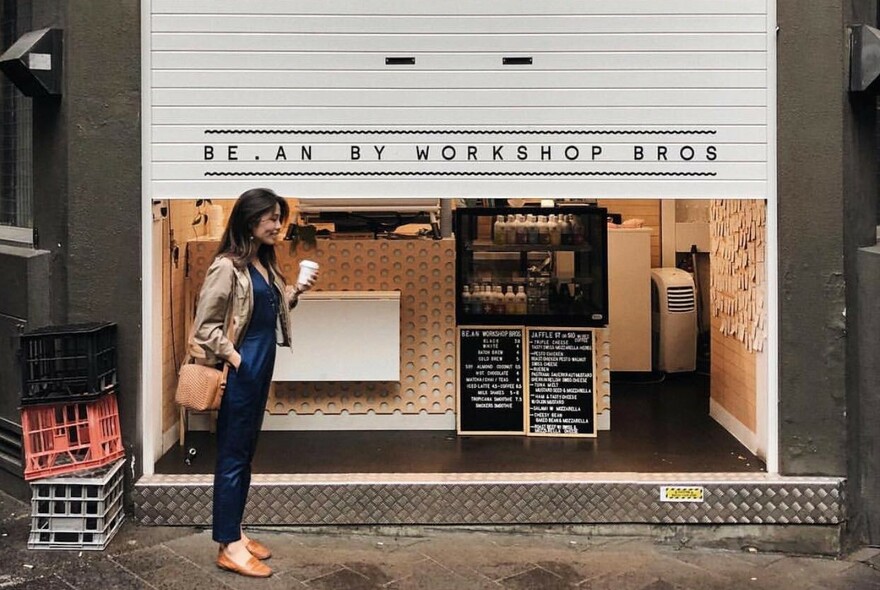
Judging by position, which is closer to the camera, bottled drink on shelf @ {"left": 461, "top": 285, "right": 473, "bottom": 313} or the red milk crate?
the red milk crate

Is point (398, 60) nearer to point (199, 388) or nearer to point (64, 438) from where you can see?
point (199, 388)

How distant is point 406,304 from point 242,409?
89.9 inches

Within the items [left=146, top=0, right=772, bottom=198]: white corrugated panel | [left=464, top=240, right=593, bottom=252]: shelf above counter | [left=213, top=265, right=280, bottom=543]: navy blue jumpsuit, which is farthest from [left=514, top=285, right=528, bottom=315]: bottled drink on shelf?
[left=213, top=265, right=280, bottom=543]: navy blue jumpsuit

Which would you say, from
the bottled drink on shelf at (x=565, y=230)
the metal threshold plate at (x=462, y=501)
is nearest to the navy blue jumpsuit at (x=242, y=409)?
the metal threshold plate at (x=462, y=501)

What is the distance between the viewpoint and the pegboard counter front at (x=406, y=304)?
623 cm

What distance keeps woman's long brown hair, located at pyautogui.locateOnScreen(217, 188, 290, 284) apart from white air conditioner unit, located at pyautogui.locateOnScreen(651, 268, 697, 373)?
5.14 metres

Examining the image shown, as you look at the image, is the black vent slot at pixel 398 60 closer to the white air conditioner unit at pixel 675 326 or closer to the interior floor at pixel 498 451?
the interior floor at pixel 498 451

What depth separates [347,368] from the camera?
6051 millimetres

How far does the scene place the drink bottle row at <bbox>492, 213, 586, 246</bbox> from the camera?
6188mm

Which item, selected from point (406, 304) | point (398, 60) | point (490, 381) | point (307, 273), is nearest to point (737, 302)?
point (490, 381)

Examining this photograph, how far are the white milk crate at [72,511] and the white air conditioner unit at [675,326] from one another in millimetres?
5554

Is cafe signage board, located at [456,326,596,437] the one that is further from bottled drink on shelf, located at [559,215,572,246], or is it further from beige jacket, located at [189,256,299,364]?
beige jacket, located at [189,256,299,364]

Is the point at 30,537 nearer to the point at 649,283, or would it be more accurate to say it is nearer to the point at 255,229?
the point at 255,229

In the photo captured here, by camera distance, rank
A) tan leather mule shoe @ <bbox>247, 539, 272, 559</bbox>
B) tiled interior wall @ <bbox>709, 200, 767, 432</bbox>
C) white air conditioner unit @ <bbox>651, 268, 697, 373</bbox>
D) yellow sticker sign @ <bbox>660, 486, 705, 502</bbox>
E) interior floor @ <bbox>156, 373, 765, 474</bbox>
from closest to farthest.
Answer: tan leather mule shoe @ <bbox>247, 539, 272, 559</bbox> < yellow sticker sign @ <bbox>660, 486, 705, 502</bbox> < interior floor @ <bbox>156, 373, 765, 474</bbox> < tiled interior wall @ <bbox>709, 200, 767, 432</bbox> < white air conditioner unit @ <bbox>651, 268, 697, 373</bbox>
